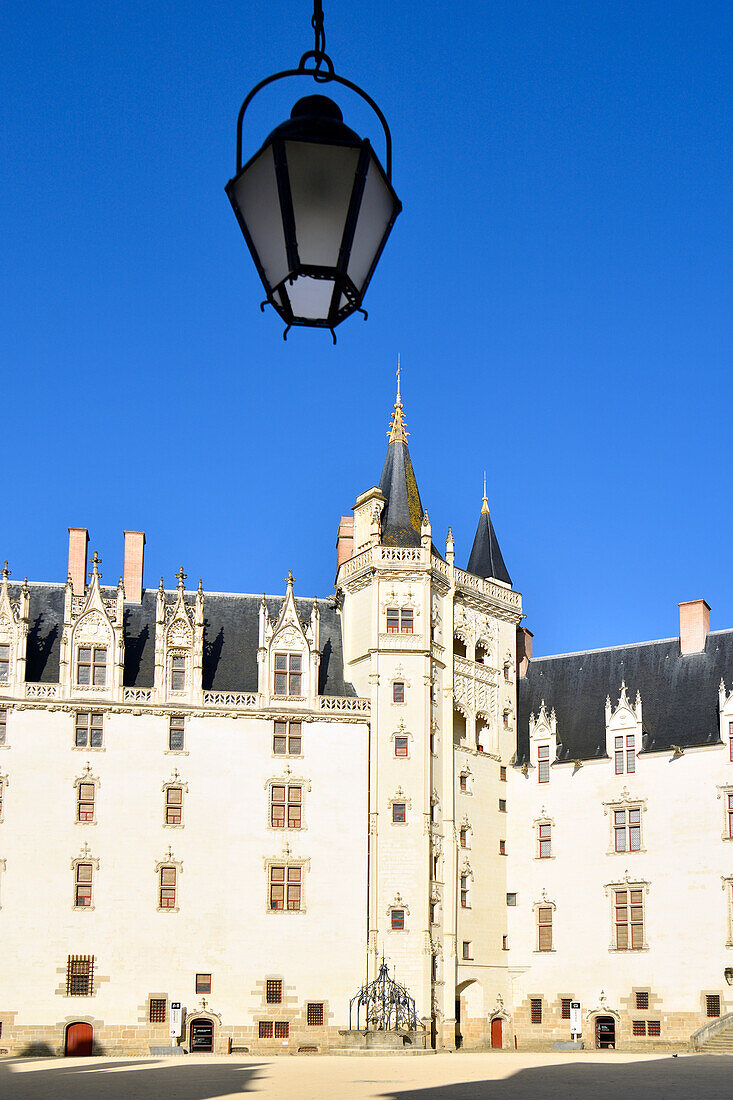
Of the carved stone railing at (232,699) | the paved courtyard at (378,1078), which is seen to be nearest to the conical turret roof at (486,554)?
the carved stone railing at (232,699)

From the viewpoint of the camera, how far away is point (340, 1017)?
43.8m

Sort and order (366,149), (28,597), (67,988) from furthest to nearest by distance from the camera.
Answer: (28,597) → (67,988) → (366,149)

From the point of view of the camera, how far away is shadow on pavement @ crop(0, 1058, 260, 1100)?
2209 centimetres

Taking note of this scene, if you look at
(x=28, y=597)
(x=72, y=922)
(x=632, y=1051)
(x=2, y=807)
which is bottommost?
(x=632, y=1051)

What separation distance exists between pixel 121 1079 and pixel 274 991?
16787mm

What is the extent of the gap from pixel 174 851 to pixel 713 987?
1863 cm

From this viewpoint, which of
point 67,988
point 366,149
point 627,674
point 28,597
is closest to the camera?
point 366,149

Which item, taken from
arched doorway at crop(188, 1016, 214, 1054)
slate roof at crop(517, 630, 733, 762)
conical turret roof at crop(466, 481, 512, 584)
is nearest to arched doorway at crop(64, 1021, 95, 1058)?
arched doorway at crop(188, 1016, 214, 1054)

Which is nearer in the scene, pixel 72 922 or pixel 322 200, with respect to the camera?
pixel 322 200

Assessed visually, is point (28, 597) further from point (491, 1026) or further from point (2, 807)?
point (491, 1026)

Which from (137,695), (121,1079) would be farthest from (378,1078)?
(137,695)

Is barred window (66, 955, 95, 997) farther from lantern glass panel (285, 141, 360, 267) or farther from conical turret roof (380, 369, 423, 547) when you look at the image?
lantern glass panel (285, 141, 360, 267)

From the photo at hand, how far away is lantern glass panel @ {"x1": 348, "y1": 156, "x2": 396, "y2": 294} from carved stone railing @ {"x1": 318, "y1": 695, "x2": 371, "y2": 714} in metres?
42.1

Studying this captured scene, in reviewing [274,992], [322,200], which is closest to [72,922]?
[274,992]
